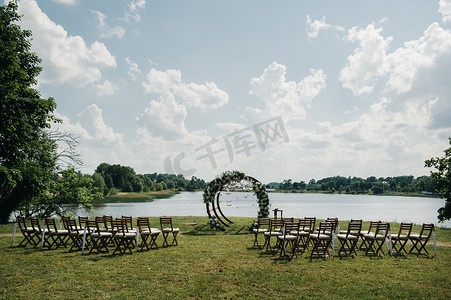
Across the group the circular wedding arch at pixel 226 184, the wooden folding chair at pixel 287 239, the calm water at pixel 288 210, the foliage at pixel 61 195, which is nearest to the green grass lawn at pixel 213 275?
the wooden folding chair at pixel 287 239

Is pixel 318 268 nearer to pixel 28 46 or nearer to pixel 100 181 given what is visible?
pixel 28 46

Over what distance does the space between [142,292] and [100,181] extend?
187ft

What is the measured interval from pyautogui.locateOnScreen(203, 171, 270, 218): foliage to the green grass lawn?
263 inches

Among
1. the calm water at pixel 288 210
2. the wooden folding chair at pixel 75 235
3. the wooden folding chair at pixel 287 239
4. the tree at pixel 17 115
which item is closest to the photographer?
the wooden folding chair at pixel 287 239

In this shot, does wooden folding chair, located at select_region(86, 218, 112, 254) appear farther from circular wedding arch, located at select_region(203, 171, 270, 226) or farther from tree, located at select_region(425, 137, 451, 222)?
tree, located at select_region(425, 137, 451, 222)

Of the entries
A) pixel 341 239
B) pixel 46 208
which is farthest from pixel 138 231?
pixel 46 208

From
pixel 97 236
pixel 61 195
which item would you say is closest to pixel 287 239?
pixel 97 236

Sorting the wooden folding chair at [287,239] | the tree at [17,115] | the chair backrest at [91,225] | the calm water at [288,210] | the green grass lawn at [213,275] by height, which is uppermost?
the tree at [17,115]

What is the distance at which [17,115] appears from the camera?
535 inches

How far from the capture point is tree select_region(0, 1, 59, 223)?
1268 centimetres

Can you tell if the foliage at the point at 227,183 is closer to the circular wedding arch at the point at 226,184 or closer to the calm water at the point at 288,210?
the circular wedding arch at the point at 226,184

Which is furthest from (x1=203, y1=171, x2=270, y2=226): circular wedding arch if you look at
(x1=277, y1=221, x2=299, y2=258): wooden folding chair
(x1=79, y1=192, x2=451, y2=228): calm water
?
(x1=277, y1=221, x2=299, y2=258): wooden folding chair

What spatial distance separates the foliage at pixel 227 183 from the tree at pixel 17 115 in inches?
374

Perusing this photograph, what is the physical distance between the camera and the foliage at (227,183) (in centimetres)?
1691
